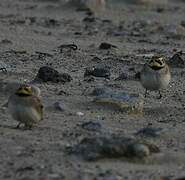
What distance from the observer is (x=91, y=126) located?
7.63 m

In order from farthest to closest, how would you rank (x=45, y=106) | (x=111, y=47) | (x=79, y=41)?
1. (x=79, y=41)
2. (x=111, y=47)
3. (x=45, y=106)

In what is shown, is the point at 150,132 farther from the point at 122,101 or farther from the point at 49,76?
the point at 49,76

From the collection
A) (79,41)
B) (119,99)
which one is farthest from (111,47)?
(119,99)

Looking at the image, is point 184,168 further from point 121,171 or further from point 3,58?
point 3,58

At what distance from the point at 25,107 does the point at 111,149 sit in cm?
141

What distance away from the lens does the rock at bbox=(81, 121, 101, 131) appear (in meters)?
7.58

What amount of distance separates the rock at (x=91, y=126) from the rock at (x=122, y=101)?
40.2 inches

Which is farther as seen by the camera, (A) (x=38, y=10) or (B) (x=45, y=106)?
(A) (x=38, y=10)

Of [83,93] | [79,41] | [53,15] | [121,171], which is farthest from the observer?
[53,15]

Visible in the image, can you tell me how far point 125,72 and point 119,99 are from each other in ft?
9.75

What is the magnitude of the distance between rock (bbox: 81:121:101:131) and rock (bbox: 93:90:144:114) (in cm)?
102

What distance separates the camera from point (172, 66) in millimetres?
12445

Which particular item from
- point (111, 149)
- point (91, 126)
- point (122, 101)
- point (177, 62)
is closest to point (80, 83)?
point (122, 101)

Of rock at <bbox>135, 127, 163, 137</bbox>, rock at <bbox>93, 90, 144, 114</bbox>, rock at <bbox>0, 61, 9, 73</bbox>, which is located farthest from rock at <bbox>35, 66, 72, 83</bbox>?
rock at <bbox>135, 127, 163, 137</bbox>
